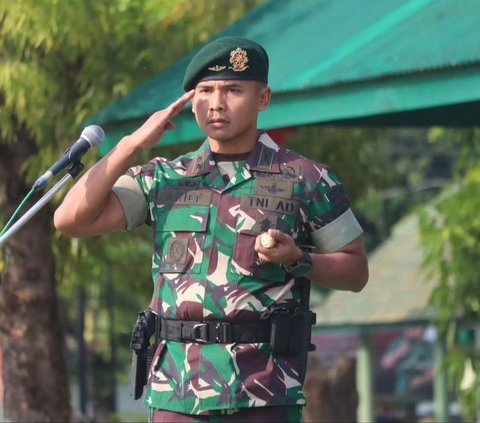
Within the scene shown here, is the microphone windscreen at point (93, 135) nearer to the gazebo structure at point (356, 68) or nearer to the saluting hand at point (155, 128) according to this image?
the saluting hand at point (155, 128)

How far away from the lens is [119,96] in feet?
32.3

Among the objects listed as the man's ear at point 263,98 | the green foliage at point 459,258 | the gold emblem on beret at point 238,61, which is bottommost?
the man's ear at point 263,98

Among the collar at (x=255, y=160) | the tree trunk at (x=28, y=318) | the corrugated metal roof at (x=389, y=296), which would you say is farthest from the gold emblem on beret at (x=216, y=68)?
the corrugated metal roof at (x=389, y=296)

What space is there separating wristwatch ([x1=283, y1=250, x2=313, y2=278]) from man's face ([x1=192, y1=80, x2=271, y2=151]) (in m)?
0.44

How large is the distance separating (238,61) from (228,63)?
0.03 meters

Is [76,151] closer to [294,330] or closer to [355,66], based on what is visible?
[294,330]

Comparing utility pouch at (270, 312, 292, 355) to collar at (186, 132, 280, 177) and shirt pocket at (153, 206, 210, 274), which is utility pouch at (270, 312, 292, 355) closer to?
shirt pocket at (153, 206, 210, 274)

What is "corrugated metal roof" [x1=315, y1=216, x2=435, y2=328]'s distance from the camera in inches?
868

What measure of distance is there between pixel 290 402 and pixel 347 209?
0.61m

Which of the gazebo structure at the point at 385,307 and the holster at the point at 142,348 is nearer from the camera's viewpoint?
the holster at the point at 142,348

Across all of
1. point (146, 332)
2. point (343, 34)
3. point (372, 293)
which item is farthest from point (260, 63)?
point (372, 293)

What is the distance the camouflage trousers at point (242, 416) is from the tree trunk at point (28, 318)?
5.58 metres

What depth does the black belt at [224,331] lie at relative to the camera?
4680 mm

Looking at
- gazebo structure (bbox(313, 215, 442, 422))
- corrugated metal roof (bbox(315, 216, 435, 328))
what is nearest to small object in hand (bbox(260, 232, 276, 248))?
gazebo structure (bbox(313, 215, 442, 422))
